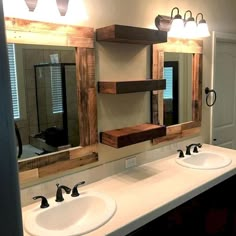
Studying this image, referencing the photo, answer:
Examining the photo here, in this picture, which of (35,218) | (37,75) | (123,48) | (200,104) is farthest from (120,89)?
(200,104)

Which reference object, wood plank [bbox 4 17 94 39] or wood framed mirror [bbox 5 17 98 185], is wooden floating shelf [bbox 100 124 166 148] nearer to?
wood framed mirror [bbox 5 17 98 185]

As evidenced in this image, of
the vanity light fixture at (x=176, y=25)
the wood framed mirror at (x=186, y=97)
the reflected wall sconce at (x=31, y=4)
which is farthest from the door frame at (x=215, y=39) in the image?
the reflected wall sconce at (x=31, y=4)

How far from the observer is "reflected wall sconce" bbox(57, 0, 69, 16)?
61.8 inches

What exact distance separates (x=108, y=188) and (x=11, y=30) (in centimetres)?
116

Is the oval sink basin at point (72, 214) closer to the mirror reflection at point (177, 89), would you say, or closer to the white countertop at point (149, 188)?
the white countertop at point (149, 188)

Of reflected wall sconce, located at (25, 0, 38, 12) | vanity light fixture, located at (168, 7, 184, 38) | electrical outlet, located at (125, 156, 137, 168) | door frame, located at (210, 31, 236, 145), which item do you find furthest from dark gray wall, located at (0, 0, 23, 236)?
door frame, located at (210, 31, 236, 145)

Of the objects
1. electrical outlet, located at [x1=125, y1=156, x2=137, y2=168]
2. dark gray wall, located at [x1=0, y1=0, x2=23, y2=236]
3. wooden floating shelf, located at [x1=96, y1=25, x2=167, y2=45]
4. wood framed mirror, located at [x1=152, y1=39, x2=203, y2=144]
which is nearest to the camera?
dark gray wall, located at [x1=0, y1=0, x2=23, y2=236]

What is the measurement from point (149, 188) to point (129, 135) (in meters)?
0.38

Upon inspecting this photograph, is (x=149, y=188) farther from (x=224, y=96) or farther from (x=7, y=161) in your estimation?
(x=224, y=96)

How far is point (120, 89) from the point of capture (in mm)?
1772

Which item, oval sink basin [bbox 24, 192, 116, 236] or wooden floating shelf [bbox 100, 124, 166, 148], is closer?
oval sink basin [bbox 24, 192, 116, 236]

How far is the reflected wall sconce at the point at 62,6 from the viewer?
5.15 feet

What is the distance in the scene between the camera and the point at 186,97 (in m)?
2.58

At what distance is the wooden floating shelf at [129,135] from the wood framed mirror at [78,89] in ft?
0.33
